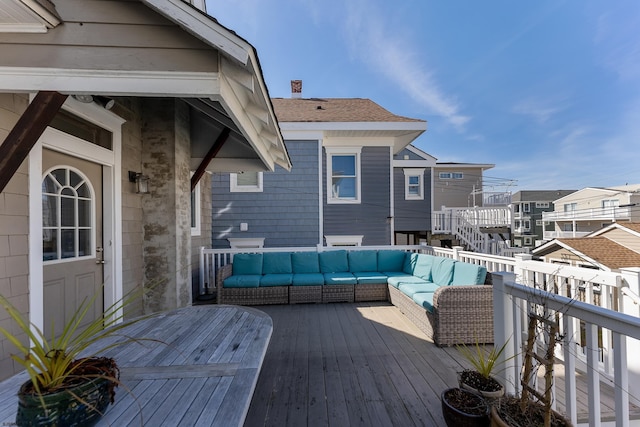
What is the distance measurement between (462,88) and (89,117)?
15.3 metres

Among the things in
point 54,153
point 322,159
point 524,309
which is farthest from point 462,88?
point 54,153

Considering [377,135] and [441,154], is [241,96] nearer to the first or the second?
[377,135]

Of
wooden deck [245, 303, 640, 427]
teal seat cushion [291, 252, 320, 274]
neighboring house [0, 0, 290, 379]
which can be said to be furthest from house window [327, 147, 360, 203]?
wooden deck [245, 303, 640, 427]

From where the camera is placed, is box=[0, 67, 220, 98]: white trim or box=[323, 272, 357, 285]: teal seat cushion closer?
box=[0, 67, 220, 98]: white trim

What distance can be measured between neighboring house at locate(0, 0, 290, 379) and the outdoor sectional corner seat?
122 centimetres

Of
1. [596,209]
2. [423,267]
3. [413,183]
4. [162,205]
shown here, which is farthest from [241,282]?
[596,209]

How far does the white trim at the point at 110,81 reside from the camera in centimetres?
172

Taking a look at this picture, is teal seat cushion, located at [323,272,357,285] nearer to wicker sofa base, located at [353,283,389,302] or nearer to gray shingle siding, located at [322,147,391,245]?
wicker sofa base, located at [353,283,389,302]

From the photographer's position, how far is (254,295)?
4.52 m

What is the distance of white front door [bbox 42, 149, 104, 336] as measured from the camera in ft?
7.93

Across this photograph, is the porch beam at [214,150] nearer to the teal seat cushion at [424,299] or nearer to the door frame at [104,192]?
the door frame at [104,192]

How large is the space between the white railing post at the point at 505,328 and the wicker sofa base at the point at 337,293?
280 centimetres

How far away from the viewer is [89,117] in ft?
8.94

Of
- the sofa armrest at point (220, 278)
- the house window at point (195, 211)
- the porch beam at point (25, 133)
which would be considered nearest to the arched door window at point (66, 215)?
the porch beam at point (25, 133)
